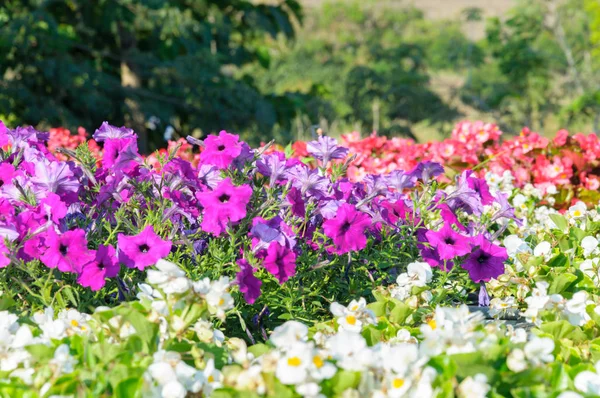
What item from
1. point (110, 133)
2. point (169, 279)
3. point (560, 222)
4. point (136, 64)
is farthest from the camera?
point (136, 64)

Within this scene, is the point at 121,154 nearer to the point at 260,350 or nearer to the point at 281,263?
the point at 281,263

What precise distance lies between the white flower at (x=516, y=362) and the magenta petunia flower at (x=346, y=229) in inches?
25.1

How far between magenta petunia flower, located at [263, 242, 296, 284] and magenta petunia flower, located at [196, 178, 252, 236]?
5.0 inches

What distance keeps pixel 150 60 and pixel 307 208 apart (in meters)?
8.92

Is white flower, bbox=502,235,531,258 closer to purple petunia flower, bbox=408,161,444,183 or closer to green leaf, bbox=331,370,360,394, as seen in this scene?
purple petunia flower, bbox=408,161,444,183

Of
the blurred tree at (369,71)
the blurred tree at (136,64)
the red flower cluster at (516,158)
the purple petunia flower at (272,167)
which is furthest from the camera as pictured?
the blurred tree at (369,71)

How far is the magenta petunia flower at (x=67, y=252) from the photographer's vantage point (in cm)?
176

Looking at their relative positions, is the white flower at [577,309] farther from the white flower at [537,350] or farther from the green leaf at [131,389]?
the green leaf at [131,389]

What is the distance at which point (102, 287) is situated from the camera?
198cm

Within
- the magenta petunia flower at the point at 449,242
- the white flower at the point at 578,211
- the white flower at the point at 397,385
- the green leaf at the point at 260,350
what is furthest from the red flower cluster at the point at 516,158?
the white flower at the point at 397,385

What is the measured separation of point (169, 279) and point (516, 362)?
2.42 feet

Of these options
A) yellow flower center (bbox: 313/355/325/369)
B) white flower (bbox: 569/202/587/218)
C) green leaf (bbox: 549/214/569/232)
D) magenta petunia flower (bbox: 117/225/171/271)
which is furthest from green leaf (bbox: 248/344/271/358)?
white flower (bbox: 569/202/587/218)

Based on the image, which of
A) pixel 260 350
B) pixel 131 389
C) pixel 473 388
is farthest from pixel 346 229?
pixel 131 389

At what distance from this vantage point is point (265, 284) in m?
2.04
